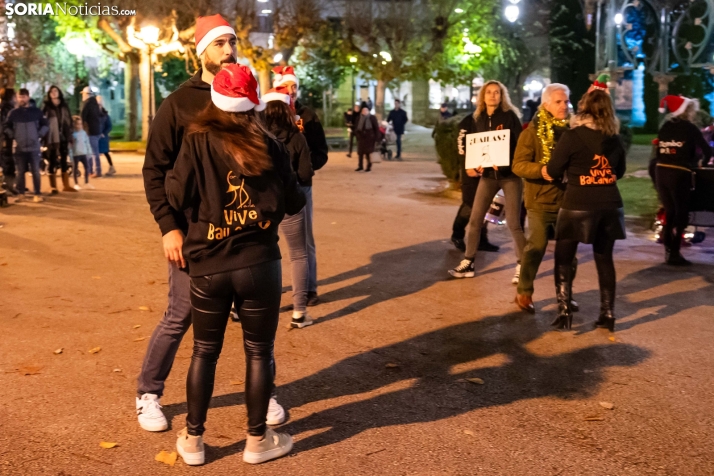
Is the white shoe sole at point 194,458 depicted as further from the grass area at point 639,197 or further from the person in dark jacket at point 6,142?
the person in dark jacket at point 6,142

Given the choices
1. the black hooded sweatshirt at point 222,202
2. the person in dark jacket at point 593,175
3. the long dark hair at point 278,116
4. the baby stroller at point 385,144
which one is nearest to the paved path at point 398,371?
the person in dark jacket at point 593,175

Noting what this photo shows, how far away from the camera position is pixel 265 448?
410 cm

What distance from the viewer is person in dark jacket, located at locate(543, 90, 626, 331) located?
6195 millimetres

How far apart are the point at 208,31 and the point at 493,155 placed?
4.08 meters

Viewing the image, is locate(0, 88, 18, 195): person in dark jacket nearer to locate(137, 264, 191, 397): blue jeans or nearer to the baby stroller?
locate(137, 264, 191, 397): blue jeans

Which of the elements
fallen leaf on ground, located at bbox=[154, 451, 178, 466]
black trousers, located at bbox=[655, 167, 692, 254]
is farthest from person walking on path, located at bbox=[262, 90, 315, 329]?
black trousers, located at bbox=[655, 167, 692, 254]

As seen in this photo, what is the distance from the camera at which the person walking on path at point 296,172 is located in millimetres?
6070

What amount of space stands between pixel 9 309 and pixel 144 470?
3.69 m

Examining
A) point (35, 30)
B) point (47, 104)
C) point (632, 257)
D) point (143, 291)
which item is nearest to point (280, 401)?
point (143, 291)

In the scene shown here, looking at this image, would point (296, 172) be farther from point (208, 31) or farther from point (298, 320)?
point (208, 31)

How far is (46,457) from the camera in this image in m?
4.14

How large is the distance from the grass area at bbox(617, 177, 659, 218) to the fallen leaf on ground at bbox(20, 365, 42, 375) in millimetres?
9407

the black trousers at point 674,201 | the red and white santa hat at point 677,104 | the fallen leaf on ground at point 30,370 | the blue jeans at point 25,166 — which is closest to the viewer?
the fallen leaf on ground at point 30,370

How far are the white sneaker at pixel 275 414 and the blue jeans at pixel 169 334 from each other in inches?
24.1
